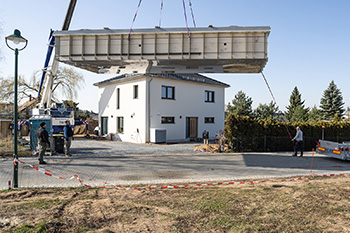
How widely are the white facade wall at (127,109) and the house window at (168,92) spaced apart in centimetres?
216

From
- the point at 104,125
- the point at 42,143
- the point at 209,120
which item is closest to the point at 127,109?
the point at 104,125

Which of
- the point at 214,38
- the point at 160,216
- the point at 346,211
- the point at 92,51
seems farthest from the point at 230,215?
the point at 92,51

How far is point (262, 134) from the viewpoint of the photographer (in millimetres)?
16266

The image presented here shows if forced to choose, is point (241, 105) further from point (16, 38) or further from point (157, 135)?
point (16, 38)

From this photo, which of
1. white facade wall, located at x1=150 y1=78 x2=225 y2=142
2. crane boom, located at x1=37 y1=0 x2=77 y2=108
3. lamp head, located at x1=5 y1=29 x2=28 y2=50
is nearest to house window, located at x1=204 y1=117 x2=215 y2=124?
white facade wall, located at x1=150 y1=78 x2=225 y2=142

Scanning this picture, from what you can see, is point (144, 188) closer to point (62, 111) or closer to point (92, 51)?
point (92, 51)

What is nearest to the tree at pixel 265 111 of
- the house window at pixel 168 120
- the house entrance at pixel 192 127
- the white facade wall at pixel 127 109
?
the house entrance at pixel 192 127

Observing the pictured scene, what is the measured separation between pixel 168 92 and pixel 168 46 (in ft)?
35.3

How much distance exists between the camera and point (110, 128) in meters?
25.5

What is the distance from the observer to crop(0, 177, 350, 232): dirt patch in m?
4.50

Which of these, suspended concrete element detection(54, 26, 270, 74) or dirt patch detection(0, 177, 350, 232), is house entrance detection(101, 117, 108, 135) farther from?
dirt patch detection(0, 177, 350, 232)

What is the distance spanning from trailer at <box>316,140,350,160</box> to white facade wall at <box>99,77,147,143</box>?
1304 cm

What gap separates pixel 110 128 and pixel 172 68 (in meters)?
13.1

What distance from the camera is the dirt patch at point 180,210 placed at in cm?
450
